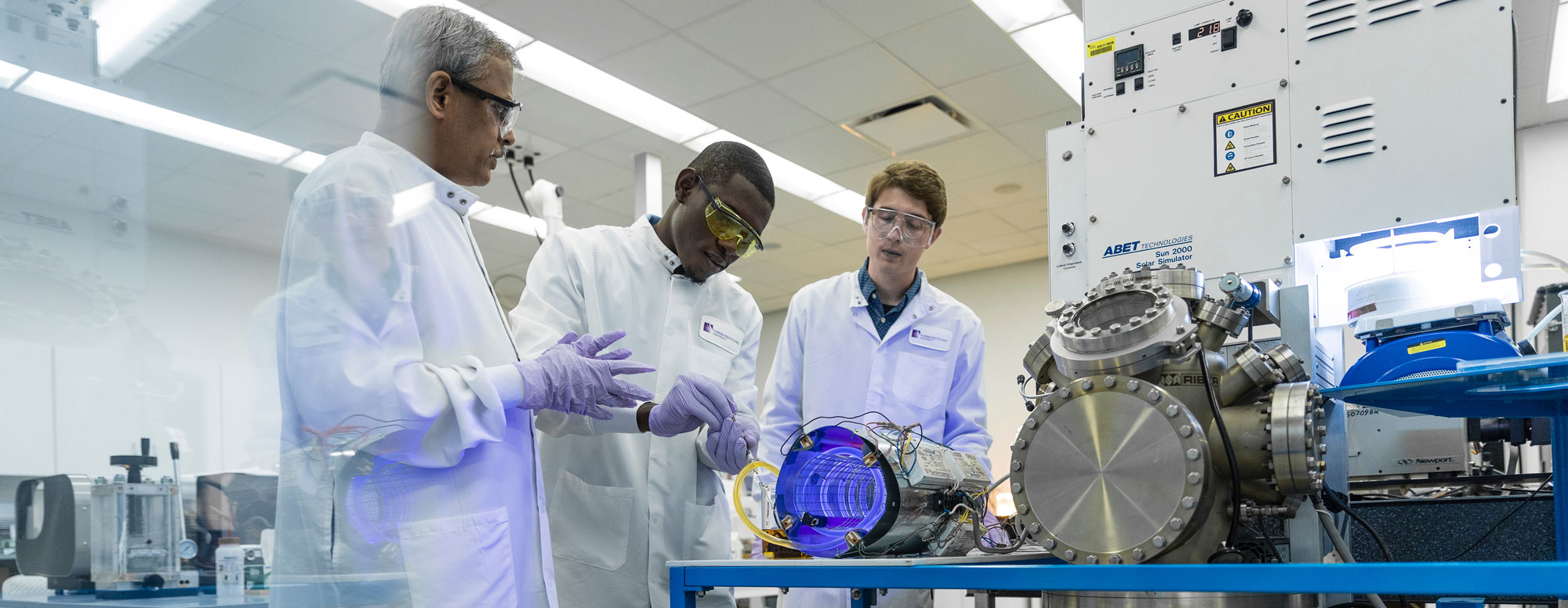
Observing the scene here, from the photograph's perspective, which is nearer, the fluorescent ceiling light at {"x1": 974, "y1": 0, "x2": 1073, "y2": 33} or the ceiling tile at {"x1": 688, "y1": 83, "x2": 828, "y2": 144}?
the fluorescent ceiling light at {"x1": 974, "y1": 0, "x2": 1073, "y2": 33}

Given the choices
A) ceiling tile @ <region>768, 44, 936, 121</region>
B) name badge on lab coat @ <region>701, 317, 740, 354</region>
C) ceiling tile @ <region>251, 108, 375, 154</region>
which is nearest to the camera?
ceiling tile @ <region>251, 108, 375, 154</region>

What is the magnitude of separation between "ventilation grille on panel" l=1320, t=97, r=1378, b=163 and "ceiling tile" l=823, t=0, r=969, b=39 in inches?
89.1

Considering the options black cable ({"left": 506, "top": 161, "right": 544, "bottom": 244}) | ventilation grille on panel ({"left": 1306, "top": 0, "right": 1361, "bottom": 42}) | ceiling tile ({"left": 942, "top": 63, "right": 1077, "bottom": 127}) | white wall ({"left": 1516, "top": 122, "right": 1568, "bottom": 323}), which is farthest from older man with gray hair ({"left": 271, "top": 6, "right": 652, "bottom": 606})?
white wall ({"left": 1516, "top": 122, "right": 1568, "bottom": 323})

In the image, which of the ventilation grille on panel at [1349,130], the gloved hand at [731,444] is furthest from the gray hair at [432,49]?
the ventilation grille on panel at [1349,130]

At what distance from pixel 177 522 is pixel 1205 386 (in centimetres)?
168

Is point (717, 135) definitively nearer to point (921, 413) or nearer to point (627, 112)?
point (627, 112)

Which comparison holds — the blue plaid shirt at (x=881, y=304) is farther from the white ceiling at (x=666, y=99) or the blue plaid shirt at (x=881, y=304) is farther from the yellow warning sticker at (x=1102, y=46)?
the white ceiling at (x=666, y=99)

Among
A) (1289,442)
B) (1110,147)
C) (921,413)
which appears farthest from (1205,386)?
(1110,147)

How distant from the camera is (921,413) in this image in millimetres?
2301

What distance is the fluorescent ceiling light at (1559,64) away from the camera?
4.40 meters

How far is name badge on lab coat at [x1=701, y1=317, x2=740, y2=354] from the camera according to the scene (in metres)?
1.94

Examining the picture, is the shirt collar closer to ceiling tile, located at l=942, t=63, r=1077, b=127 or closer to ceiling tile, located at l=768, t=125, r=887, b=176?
ceiling tile, located at l=942, t=63, r=1077, b=127

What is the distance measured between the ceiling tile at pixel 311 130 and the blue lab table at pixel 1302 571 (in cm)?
85

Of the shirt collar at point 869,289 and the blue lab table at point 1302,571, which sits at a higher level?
the shirt collar at point 869,289
